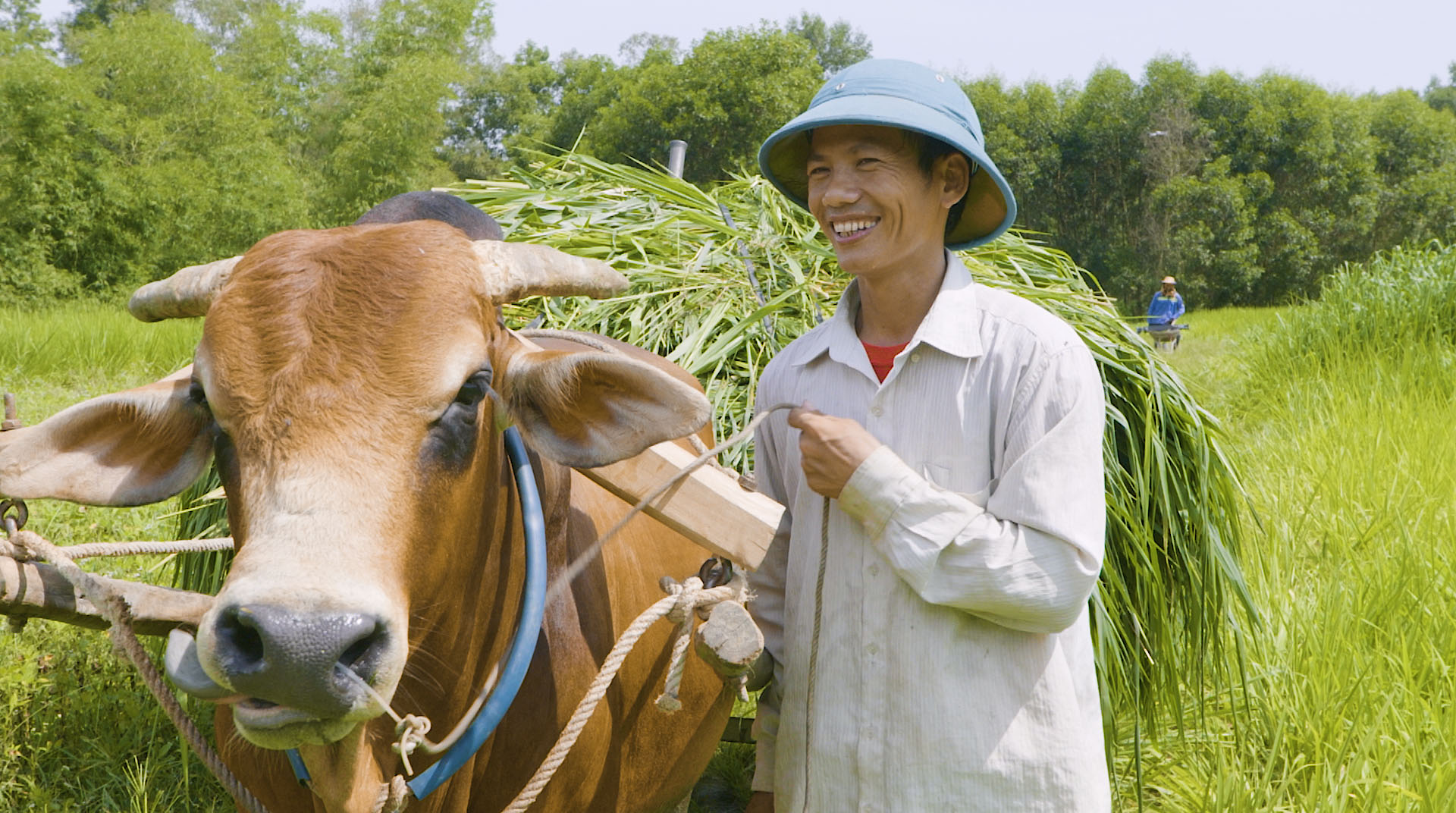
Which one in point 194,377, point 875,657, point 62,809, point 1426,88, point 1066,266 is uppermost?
point 1426,88

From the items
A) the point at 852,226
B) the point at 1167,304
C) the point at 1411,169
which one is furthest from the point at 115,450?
the point at 1411,169

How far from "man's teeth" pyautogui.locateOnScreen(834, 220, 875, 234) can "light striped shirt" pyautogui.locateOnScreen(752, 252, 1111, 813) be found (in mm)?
181

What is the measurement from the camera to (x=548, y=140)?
3441 cm

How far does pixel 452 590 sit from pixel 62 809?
239cm

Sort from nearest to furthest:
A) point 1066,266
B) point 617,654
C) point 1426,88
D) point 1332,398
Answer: point 617,654 → point 1066,266 → point 1332,398 → point 1426,88

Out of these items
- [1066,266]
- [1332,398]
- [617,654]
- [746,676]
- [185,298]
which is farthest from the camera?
[1332,398]

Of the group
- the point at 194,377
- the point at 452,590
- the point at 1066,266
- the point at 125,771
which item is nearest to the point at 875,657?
the point at 452,590

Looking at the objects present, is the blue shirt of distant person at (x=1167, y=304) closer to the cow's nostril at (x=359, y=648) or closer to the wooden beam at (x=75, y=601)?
the wooden beam at (x=75, y=601)

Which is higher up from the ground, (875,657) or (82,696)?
(875,657)

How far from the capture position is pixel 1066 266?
3.88 m

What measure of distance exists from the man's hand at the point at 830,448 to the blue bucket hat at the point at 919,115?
1.73 ft

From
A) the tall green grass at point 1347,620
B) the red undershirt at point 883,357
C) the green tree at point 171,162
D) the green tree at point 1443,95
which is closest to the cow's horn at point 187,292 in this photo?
the red undershirt at point 883,357

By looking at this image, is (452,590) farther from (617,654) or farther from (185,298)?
(185,298)

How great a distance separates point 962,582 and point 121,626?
→ 1305 mm
